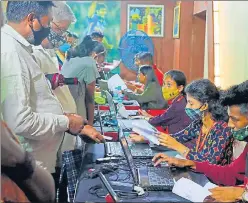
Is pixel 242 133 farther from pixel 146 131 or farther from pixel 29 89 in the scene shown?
pixel 29 89

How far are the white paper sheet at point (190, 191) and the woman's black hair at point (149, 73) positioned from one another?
1.46ft

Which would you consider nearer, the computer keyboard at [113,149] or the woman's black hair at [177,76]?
the computer keyboard at [113,149]

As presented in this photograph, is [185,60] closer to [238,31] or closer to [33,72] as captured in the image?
[238,31]

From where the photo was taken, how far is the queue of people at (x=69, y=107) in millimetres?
943

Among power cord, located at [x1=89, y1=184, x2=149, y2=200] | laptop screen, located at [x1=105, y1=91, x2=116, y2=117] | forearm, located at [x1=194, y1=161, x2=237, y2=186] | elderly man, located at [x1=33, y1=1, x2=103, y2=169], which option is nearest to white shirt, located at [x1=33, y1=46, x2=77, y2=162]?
elderly man, located at [x1=33, y1=1, x2=103, y2=169]

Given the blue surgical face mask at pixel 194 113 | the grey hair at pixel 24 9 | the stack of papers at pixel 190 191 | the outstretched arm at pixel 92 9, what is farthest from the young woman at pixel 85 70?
the blue surgical face mask at pixel 194 113

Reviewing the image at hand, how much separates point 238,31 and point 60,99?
610 millimetres

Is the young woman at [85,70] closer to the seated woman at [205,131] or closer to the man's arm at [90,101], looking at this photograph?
the man's arm at [90,101]

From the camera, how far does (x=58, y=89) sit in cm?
115

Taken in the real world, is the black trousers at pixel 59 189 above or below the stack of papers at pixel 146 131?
below

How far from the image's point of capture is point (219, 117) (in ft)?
5.04

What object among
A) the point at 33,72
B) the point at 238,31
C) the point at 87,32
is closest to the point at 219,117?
the point at 238,31

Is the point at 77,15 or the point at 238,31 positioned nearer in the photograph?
the point at 77,15

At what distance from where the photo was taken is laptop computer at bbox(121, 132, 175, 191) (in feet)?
3.71
